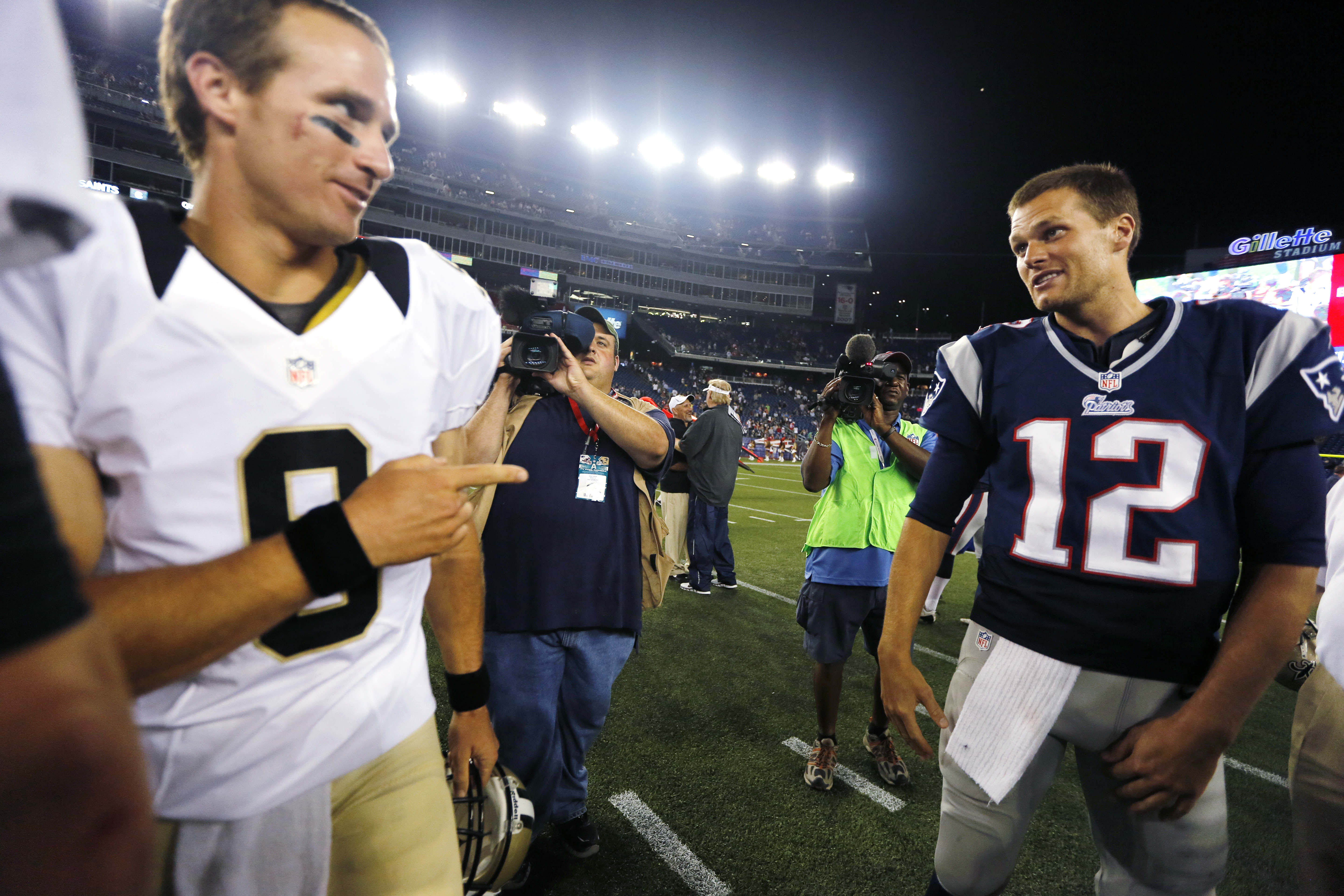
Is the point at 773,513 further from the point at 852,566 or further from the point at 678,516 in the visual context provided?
the point at 852,566

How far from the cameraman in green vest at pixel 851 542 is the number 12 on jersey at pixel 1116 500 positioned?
4.68 ft

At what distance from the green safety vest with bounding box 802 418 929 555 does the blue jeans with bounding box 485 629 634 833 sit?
129 cm

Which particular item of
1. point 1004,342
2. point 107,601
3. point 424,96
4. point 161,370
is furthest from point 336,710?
point 424,96

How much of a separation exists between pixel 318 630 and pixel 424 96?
46320mm

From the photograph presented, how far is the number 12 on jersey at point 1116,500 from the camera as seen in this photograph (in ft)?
4.64

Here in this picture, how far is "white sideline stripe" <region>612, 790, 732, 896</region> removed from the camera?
2.31 m

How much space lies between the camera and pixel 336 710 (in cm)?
100

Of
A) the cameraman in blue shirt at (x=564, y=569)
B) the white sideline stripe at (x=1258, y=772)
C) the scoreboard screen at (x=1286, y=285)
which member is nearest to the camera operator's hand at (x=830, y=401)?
the cameraman in blue shirt at (x=564, y=569)

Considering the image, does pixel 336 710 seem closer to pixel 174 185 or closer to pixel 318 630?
pixel 318 630

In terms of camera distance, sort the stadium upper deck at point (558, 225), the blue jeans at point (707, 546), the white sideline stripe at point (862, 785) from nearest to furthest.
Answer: the white sideline stripe at point (862, 785)
the blue jeans at point (707, 546)
the stadium upper deck at point (558, 225)

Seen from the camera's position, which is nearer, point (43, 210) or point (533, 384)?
point (43, 210)

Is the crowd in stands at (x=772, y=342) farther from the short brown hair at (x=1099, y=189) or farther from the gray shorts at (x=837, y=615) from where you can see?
the short brown hair at (x=1099, y=189)

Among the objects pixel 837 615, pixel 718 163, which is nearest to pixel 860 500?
pixel 837 615

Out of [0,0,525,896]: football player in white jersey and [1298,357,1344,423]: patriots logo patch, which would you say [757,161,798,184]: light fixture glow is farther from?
[0,0,525,896]: football player in white jersey
